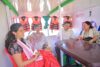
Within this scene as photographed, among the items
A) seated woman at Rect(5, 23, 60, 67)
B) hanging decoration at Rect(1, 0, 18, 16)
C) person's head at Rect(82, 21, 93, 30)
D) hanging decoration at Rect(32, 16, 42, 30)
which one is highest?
hanging decoration at Rect(1, 0, 18, 16)

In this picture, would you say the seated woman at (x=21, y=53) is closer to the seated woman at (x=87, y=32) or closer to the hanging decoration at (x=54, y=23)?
the hanging decoration at (x=54, y=23)

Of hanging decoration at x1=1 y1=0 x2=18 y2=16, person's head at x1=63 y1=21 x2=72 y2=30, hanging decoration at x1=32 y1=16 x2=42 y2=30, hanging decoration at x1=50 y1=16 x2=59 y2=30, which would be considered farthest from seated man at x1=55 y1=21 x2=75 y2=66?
hanging decoration at x1=1 y1=0 x2=18 y2=16

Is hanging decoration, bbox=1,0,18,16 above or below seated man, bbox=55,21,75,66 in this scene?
above

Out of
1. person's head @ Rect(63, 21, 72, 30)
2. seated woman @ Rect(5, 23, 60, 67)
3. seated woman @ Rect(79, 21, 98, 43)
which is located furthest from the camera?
seated woman @ Rect(79, 21, 98, 43)

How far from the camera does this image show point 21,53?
54.0 inches

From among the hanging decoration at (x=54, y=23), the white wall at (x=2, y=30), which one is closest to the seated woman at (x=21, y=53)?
the white wall at (x=2, y=30)

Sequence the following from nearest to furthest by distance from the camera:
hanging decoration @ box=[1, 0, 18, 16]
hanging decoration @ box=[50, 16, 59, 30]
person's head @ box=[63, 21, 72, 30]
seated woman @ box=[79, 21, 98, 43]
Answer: hanging decoration @ box=[1, 0, 18, 16] → hanging decoration @ box=[50, 16, 59, 30] → person's head @ box=[63, 21, 72, 30] → seated woman @ box=[79, 21, 98, 43]

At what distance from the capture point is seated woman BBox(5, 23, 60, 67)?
52.7 inches

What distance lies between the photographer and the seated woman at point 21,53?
52.7 inches

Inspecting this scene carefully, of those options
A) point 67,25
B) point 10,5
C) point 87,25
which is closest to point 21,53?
point 10,5

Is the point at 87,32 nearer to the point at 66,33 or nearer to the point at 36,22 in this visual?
the point at 66,33

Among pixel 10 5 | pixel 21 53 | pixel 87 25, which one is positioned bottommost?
pixel 21 53

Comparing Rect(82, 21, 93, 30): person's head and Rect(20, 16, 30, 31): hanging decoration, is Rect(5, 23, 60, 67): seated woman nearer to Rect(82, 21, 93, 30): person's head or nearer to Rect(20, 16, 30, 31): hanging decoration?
Rect(20, 16, 30, 31): hanging decoration

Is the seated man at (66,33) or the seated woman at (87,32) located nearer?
the seated man at (66,33)
